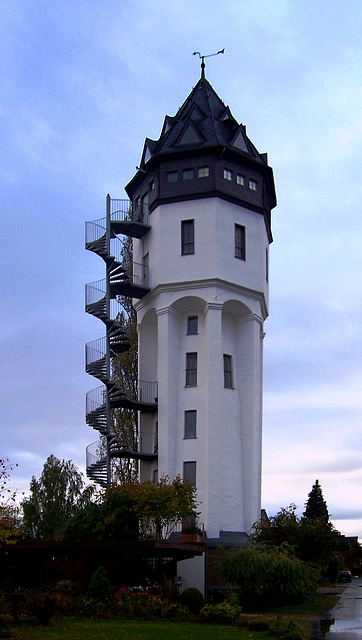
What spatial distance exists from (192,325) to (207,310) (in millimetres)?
1943

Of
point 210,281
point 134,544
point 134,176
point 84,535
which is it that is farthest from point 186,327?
point 134,544

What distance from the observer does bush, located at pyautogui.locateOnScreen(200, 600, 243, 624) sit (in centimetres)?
2780

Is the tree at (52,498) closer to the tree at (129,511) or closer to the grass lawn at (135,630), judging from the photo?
the tree at (129,511)

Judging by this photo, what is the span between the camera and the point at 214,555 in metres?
39.2

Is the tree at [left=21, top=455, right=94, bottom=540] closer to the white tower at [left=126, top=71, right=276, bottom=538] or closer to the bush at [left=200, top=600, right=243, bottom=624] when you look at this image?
the white tower at [left=126, top=71, right=276, bottom=538]

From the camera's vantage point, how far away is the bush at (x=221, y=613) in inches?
1094

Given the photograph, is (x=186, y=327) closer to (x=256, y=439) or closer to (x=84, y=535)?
(x=256, y=439)

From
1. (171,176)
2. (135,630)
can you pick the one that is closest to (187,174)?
(171,176)

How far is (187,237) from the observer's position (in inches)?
1773

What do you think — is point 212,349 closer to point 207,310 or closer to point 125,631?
point 207,310

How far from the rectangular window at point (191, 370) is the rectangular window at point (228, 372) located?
1.76m

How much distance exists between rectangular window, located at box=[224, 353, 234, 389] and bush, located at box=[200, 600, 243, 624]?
16.7 m

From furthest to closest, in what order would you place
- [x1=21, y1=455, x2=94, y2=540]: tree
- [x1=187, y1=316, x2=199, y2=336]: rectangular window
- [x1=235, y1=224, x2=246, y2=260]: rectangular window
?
1. [x1=21, y1=455, x2=94, y2=540]: tree
2. [x1=235, y1=224, x2=246, y2=260]: rectangular window
3. [x1=187, y1=316, x2=199, y2=336]: rectangular window

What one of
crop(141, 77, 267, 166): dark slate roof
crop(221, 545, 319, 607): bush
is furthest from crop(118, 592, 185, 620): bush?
crop(141, 77, 267, 166): dark slate roof
